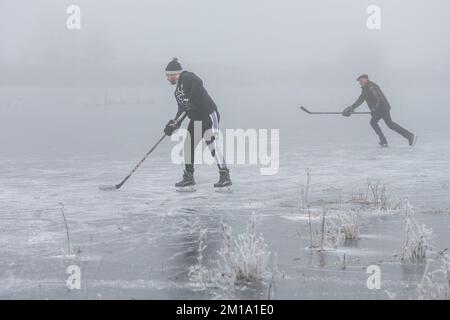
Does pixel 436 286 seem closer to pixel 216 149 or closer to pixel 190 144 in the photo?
pixel 216 149

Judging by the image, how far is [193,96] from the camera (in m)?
10.3

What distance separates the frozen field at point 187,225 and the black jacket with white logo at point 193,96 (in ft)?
3.63

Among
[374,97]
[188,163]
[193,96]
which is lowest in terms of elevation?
[188,163]

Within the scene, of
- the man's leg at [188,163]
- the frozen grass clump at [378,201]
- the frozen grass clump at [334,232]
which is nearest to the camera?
the frozen grass clump at [334,232]

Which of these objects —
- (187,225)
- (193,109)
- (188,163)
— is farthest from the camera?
(188,163)

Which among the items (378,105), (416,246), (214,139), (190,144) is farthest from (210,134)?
(378,105)

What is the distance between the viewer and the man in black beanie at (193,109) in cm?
1023

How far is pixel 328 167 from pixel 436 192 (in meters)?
3.04

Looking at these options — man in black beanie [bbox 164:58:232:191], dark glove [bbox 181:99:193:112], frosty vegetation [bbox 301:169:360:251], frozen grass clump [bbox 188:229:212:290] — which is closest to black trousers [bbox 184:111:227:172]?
man in black beanie [bbox 164:58:232:191]

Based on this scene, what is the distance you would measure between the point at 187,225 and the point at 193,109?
2533 millimetres

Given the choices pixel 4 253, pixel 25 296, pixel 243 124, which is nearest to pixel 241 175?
pixel 4 253

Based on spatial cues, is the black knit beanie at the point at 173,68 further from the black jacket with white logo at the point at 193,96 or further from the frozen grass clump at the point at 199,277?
the frozen grass clump at the point at 199,277

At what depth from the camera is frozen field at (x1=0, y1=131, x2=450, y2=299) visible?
5855 millimetres

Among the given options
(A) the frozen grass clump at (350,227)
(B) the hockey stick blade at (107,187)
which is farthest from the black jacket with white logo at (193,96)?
(A) the frozen grass clump at (350,227)
